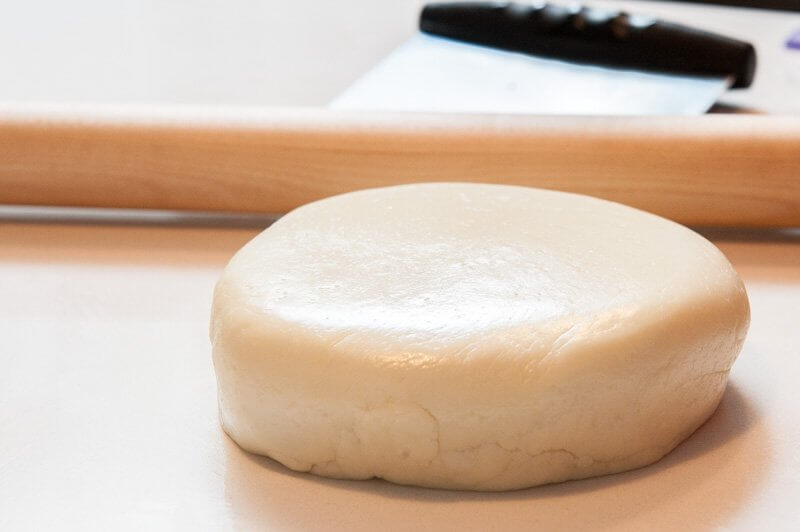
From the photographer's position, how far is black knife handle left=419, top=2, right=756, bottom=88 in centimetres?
141

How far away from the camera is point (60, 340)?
884 millimetres

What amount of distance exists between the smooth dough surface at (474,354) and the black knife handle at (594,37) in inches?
28.8

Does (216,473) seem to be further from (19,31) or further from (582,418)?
(19,31)

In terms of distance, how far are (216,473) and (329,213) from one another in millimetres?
245

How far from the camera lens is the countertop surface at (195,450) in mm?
654

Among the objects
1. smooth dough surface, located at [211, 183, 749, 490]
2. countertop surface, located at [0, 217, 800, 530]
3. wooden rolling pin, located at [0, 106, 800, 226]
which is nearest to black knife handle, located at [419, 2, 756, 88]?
wooden rolling pin, located at [0, 106, 800, 226]

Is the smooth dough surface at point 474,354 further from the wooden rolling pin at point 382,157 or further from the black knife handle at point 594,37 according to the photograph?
the black knife handle at point 594,37

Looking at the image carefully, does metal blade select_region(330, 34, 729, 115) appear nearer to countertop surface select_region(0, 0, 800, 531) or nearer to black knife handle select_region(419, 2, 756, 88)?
black knife handle select_region(419, 2, 756, 88)

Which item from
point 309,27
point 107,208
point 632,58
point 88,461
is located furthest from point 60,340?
point 309,27

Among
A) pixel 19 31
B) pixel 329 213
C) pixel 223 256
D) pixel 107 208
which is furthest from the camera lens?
pixel 19 31

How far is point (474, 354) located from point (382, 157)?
1.59ft

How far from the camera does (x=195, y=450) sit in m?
0.73

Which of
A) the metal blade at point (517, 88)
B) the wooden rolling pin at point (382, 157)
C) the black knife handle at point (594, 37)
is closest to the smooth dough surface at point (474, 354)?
the wooden rolling pin at point (382, 157)

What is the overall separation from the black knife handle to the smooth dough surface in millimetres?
731
